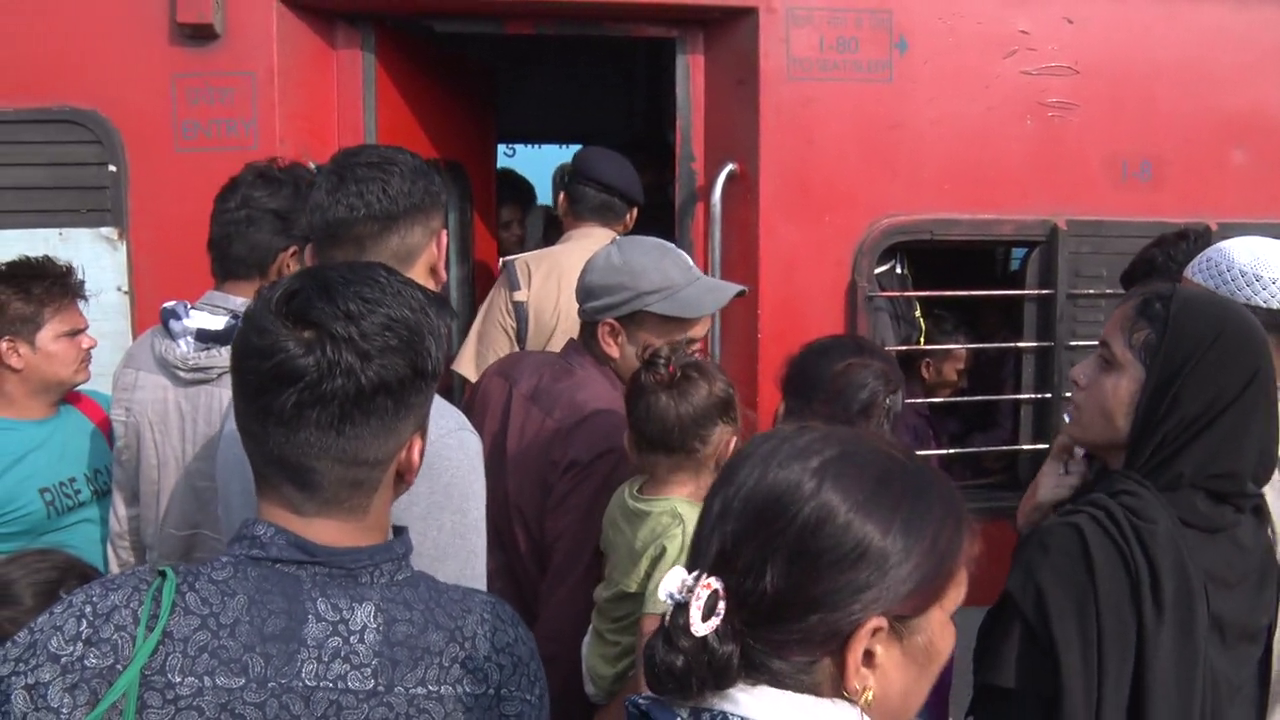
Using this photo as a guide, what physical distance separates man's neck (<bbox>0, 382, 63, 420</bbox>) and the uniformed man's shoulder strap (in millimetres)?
1313

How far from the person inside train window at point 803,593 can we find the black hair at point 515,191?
4.48 meters

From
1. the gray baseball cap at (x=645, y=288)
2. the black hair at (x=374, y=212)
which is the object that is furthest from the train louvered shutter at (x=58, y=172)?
the gray baseball cap at (x=645, y=288)

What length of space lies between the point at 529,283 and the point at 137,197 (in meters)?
1.20

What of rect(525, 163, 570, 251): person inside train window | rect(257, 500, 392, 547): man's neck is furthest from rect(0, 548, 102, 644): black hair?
rect(525, 163, 570, 251): person inside train window

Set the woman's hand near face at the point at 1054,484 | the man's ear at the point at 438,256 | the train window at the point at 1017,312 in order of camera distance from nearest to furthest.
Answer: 1. the woman's hand near face at the point at 1054,484
2. the man's ear at the point at 438,256
3. the train window at the point at 1017,312

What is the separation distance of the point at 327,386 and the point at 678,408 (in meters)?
0.94

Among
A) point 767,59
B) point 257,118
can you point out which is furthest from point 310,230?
point 767,59

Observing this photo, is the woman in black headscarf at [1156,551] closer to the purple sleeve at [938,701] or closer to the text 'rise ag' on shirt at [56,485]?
the purple sleeve at [938,701]

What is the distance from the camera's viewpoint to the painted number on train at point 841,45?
3617 mm

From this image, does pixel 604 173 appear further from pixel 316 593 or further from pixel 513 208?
pixel 316 593

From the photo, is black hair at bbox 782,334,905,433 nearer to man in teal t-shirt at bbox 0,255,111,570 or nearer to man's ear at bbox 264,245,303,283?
man's ear at bbox 264,245,303,283

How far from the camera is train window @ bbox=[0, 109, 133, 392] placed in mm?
3348

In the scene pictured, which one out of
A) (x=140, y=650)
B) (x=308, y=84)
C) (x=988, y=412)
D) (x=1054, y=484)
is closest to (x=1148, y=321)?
(x=1054, y=484)

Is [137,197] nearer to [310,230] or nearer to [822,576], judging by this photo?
[310,230]
